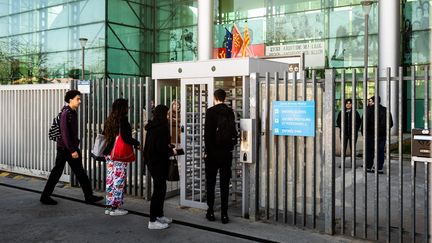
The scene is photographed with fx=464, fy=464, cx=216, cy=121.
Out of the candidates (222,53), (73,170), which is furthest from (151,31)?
(73,170)

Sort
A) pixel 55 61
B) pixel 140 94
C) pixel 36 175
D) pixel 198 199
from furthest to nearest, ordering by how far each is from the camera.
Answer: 1. pixel 55 61
2. pixel 36 175
3. pixel 140 94
4. pixel 198 199

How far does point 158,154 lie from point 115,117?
39.5 inches

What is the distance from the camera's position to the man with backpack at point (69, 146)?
733cm

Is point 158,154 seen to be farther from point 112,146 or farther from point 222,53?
point 222,53

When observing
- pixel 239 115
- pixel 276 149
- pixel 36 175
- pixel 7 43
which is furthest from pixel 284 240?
pixel 7 43

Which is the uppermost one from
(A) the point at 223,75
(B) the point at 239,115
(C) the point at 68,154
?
(A) the point at 223,75

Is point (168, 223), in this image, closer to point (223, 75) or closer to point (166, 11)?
point (223, 75)

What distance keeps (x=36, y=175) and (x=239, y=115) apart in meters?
5.25

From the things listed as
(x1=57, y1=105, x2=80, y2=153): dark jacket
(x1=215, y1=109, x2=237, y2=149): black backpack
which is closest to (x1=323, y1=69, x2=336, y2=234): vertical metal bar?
(x1=215, y1=109, x2=237, y2=149): black backpack

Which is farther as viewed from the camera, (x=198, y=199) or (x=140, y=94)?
(x=140, y=94)

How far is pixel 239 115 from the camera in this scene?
7.46 m

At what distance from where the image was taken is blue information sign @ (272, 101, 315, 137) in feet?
19.6

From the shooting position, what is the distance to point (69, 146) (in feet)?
24.0

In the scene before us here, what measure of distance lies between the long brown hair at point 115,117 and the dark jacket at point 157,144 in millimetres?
720
